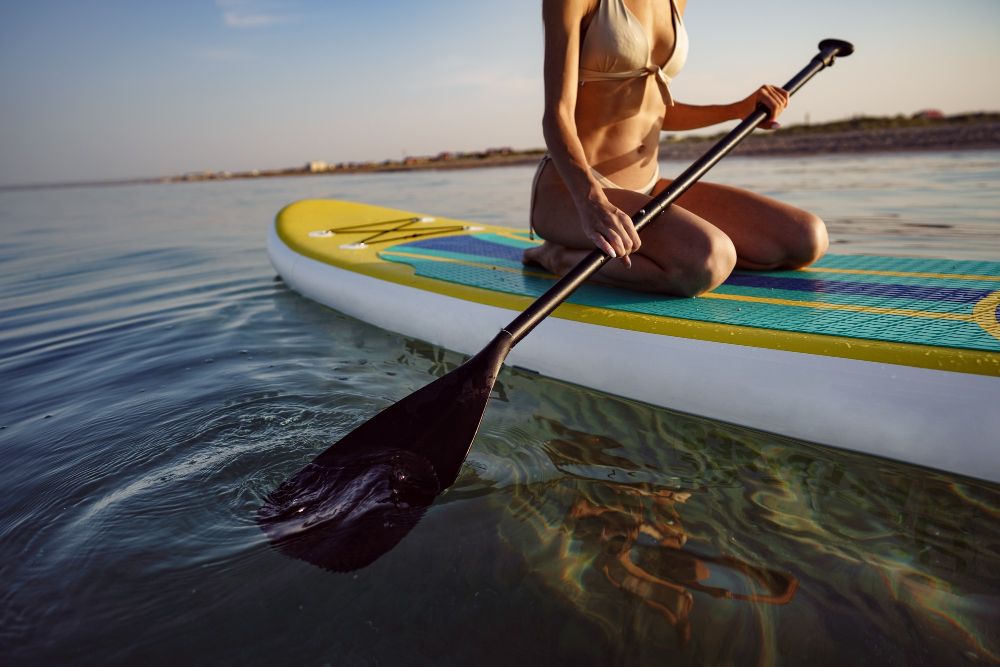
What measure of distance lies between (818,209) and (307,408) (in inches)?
282

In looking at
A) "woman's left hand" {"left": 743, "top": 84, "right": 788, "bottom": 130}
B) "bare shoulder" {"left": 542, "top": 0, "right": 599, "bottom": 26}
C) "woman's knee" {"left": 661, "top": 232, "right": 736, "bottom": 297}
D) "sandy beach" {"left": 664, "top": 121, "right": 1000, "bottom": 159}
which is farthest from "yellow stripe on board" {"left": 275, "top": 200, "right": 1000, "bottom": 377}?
"sandy beach" {"left": 664, "top": 121, "right": 1000, "bottom": 159}

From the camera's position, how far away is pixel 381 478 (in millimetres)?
1812

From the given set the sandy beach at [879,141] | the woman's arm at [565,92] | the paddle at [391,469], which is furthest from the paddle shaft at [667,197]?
the sandy beach at [879,141]

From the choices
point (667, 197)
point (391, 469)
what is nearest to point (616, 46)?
point (667, 197)

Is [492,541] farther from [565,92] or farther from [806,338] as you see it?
[565,92]

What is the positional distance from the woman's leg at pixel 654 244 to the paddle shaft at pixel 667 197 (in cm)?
19

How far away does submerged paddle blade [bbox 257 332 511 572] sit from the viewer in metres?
1.61

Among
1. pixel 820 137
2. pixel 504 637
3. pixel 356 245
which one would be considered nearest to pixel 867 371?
pixel 504 637

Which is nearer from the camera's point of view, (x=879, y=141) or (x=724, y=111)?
(x=724, y=111)

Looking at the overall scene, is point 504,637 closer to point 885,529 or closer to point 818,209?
point 885,529

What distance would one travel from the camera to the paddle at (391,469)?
1621 millimetres

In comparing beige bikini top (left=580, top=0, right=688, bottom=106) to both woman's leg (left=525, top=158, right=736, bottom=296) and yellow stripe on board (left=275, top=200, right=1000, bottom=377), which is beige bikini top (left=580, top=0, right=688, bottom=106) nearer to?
woman's leg (left=525, top=158, right=736, bottom=296)

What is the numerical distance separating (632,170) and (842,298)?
103cm

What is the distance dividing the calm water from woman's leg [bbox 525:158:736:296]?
1.81 feet
